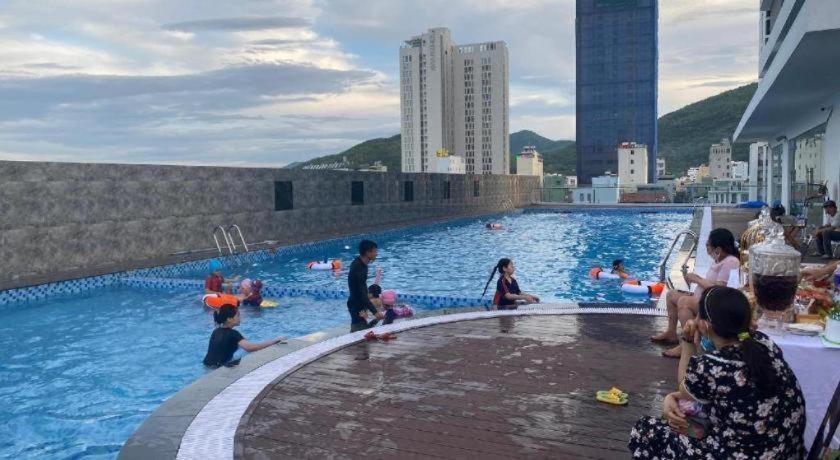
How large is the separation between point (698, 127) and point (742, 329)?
127568mm

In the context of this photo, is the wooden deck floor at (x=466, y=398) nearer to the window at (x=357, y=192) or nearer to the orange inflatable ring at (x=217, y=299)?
the orange inflatable ring at (x=217, y=299)

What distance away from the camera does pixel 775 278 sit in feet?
10.5

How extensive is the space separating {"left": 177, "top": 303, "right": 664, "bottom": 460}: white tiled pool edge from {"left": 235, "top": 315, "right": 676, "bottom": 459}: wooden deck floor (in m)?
0.11

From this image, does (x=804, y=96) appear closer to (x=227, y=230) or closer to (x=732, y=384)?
(x=732, y=384)

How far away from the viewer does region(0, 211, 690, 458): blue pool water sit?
645cm

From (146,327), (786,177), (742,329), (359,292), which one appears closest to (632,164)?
(786,177)

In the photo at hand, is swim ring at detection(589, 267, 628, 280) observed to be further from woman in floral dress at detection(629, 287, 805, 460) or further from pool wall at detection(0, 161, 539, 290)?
woman in floral dress at detection(629, 287, 805, 460)

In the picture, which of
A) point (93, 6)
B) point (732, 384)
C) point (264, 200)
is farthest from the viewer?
point (264, 200)

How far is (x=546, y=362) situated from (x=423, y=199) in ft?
79.9

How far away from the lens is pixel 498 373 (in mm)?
4812

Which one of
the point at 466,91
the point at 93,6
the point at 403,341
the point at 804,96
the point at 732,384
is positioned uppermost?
the point at 466,91

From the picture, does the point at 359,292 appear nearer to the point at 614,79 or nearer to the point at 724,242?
the point at 724,242

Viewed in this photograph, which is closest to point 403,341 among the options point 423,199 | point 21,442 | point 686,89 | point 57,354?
point 21,442

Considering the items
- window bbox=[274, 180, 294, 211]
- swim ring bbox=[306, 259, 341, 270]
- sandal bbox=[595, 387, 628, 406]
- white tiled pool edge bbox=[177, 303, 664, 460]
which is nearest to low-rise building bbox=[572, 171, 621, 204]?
window bbox=[274, 180, 294, 211]
